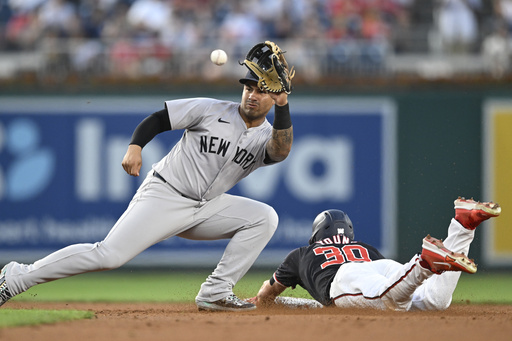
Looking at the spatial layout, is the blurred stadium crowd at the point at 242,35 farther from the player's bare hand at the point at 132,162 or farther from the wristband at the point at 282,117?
the player's bare hand at the point at 132,162

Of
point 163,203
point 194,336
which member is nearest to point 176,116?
point 163,203

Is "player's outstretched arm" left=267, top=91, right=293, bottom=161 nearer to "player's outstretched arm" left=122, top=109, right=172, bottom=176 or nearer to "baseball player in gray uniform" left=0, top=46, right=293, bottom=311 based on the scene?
"baseball player in gray uniform" left=0, top=46, right=293, bottom=311

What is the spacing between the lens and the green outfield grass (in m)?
7.61

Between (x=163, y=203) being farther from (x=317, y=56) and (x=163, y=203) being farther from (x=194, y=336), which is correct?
(x=317, y=56)

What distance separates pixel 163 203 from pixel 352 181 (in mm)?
5412

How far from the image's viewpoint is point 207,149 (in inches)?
216

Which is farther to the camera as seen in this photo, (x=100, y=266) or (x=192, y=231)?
(x=192, y=231)

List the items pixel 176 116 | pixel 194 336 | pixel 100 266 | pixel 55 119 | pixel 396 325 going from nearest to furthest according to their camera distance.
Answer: pixel 194 336, pixel 396 325, pixel 100 266, pixel 176 116, pixel 55 119

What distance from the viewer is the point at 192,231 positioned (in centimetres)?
564

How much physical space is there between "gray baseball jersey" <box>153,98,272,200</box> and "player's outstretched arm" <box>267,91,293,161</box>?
6.7 inches

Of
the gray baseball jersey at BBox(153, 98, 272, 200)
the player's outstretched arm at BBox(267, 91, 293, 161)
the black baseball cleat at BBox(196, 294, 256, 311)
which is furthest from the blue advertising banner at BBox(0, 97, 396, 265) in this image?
the player's outstretched arm at BBox(267, 91, 293, 161)

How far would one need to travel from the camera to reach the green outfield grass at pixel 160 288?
7.61 metres

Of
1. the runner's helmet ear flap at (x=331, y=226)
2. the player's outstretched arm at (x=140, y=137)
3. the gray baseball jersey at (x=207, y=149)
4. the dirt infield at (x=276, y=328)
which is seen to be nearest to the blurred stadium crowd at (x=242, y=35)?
the runner's helmet ear flap at (x=331, y=226)

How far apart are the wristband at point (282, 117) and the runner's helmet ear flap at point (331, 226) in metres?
1.04
